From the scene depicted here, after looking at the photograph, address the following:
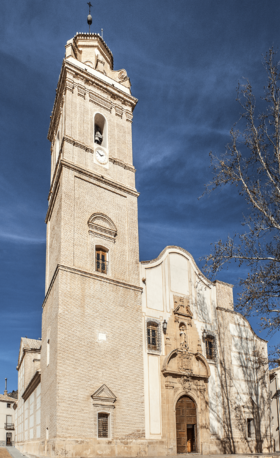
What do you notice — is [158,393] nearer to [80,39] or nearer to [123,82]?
[123,82]

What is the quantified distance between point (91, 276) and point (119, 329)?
2.62 metres

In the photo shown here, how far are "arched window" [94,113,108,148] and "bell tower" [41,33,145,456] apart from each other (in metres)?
0.06

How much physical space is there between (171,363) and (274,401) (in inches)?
687

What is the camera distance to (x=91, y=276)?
63.9ft

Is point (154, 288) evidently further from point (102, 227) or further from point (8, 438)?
point (8, 438)

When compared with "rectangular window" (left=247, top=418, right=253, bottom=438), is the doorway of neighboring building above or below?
below

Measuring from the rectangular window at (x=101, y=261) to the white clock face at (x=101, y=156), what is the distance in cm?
500

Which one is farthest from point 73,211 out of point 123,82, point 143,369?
point 123,82

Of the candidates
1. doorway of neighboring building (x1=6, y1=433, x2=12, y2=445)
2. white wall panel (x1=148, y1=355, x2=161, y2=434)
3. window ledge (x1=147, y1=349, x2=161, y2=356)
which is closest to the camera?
white wall panel (x1=148, y1=355, x2=161, y2=434)

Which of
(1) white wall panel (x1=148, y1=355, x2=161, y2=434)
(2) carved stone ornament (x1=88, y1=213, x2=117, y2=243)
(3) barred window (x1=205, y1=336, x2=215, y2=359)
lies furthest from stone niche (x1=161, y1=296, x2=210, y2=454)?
(2) carved stone ornament (x1=88, y1=213, x2=117, y2=243)

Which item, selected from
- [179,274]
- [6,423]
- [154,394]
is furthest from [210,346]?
[6,423]

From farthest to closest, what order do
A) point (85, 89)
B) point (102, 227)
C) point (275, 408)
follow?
point (275, 408) → point (85, 89) → point (102, 227)

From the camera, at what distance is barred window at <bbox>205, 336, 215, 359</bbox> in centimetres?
2303

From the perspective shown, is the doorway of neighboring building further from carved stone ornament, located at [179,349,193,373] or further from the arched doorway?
carved stone ornament, located at [179,349,193,373]
